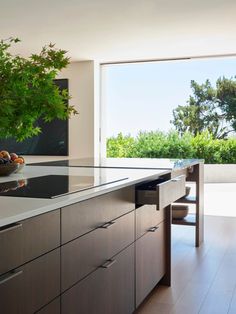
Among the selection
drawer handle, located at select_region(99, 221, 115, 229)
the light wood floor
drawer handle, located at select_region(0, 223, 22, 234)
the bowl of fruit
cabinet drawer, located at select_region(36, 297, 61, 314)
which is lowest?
the light wood floor

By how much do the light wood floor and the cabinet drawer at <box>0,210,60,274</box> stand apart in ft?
4.07

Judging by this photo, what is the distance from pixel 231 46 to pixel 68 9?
269 cm

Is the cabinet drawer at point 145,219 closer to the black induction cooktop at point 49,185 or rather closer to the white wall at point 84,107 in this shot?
the black induction cooktop at point 49,185

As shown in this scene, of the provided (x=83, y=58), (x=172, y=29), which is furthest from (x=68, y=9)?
(x=83, y=58)

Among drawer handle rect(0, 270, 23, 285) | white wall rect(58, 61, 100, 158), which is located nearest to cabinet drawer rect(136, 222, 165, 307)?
drawer handle rect(0, 270, 23, 285)

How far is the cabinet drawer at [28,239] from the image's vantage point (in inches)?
46.2

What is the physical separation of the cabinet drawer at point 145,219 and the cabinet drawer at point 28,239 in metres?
0.87

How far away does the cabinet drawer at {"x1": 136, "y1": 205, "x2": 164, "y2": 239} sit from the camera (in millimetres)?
2260

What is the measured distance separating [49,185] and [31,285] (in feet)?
2.02

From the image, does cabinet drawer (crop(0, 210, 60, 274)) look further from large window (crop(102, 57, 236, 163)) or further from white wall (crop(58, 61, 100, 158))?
large window (crop(102, 57, 236, 163))

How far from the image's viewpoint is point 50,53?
1960 millimetres

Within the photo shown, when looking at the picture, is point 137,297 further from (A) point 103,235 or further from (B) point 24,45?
(B) point 24,45

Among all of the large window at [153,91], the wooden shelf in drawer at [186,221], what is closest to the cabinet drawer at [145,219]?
the wooden shelf in drawer at [186,221]

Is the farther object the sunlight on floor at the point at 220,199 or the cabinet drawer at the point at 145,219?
the sunlight on floor at the point at 220,199
